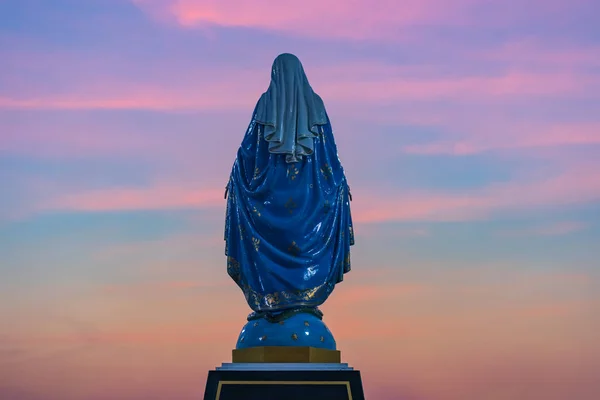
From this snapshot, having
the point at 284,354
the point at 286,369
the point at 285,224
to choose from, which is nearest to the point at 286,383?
the point at 286,369

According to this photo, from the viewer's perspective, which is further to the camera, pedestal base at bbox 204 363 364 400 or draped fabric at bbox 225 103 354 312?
draped fabric at bbox 225 103 354 312

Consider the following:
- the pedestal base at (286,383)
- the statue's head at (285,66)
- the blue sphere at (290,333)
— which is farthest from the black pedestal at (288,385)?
the statue's head at (285,66)

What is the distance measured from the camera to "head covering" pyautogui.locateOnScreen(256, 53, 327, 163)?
1317cm

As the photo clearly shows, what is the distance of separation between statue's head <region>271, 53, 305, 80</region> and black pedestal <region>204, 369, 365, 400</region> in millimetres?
3850

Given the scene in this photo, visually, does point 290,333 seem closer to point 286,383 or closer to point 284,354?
point 284,354

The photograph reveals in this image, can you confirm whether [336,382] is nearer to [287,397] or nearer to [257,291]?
[287,397]

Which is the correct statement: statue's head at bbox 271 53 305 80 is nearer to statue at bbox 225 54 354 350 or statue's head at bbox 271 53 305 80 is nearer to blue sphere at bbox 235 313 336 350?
statue at bbox 225 54 354 350

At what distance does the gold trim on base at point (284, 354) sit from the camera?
40.8 ft

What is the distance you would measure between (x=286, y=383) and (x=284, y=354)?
392mm

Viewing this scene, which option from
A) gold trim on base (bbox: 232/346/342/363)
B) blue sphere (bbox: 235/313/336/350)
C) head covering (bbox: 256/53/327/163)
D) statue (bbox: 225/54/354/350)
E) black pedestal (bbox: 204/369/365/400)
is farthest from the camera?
head covering (bbox: 256/53/327/163)

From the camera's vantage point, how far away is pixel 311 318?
1291 cm

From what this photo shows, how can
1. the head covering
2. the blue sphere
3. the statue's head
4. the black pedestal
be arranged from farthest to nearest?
the statue's head < the head covering < the blue sphere < the black pedestal

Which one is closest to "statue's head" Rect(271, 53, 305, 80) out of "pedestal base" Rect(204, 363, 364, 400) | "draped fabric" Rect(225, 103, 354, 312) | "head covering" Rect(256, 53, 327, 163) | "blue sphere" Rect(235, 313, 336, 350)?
"head covering" Rect(256, 53, 327, 163)

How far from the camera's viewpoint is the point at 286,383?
1224 cm
